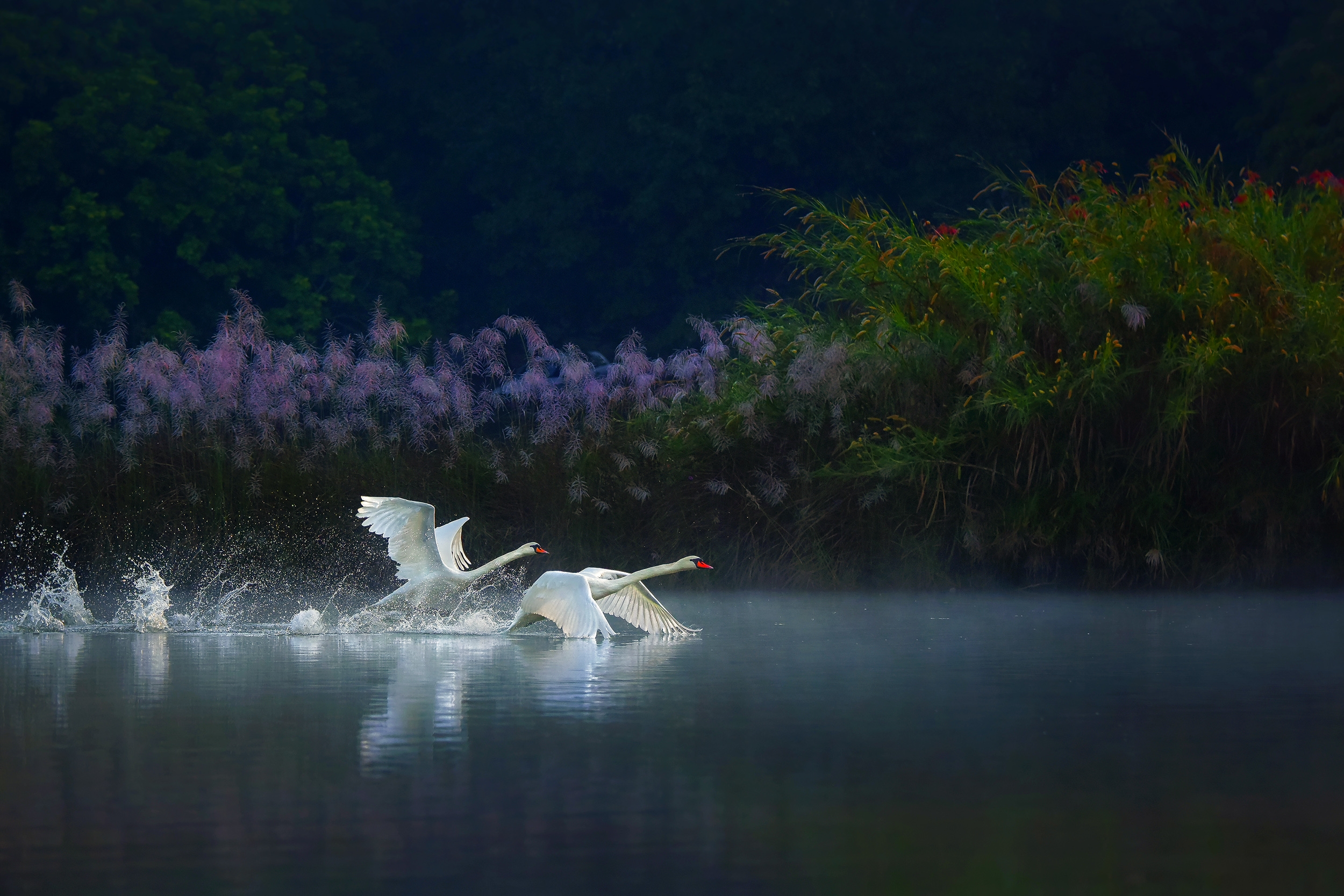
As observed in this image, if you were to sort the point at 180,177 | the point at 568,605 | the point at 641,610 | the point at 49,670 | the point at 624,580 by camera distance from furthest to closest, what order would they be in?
1. the point at 180,177
2. the point at 641,610
3. the point at 624,580
4. the point at 568,605
5. the point at 49,670

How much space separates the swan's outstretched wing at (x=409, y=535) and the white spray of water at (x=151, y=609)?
4.16 feet

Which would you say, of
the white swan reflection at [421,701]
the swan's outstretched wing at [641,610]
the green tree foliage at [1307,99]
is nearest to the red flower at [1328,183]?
the swan's outstretched wing at [641,610]

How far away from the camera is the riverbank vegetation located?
37.6 feet

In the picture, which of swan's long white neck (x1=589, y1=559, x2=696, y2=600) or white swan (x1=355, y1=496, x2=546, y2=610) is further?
white swan (x1=355, y1=496, x2=546, y2=610)

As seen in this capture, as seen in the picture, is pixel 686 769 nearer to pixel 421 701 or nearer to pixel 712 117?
pixel 421 701

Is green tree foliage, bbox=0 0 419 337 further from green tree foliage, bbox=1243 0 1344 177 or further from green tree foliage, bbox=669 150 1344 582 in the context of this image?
green tree foliage, bbox=669 150 1344 582

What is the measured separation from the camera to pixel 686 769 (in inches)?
196

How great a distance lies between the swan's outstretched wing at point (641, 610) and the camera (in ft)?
30.8

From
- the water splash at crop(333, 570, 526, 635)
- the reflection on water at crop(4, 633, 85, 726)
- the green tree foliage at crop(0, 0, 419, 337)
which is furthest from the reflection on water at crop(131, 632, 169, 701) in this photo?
the green tree foliage at crop(0, 0, 419, 337)

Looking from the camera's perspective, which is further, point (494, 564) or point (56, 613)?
point (56, 613)

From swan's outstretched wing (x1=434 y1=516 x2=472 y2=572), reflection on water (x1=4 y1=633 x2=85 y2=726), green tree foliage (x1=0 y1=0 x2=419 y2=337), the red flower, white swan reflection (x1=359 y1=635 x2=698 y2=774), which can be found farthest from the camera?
green tree foliage (x1=0 y1=0 x2=419 y2=337)

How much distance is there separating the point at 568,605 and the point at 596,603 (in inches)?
6.9

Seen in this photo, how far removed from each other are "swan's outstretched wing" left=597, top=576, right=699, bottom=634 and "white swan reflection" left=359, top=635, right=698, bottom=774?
9 centimetres

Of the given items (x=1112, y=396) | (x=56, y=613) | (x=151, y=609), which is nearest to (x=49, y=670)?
(x=151, y=609)
